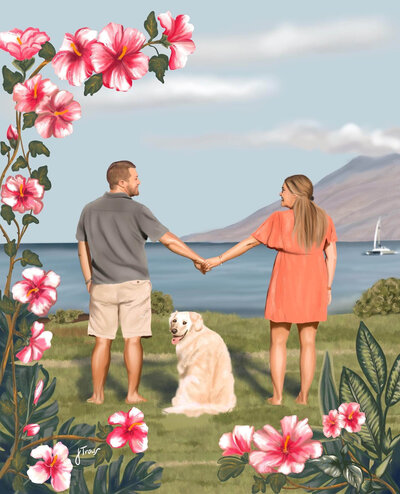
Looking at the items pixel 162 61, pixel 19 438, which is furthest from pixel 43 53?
pixel 19 438

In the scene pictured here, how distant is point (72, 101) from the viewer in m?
4.21

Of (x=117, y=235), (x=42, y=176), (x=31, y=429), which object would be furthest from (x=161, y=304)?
(x=42, y=176)

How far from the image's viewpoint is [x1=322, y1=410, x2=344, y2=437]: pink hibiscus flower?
4.36 metres

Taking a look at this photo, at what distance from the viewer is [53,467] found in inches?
166

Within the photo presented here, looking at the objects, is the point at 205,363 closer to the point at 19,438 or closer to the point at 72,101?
the point at 19,438

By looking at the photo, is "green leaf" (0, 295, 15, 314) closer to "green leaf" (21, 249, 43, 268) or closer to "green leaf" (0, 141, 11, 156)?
"green leaf" (21, 249, 43, 268)

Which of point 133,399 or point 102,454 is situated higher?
point 102,454

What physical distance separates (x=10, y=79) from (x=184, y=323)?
3130 mm

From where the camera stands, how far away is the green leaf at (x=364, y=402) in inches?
178

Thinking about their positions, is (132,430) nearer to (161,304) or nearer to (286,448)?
(286,448)

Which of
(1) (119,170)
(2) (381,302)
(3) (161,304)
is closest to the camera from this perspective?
(1) (119,170)

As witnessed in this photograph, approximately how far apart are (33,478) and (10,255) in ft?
4.16

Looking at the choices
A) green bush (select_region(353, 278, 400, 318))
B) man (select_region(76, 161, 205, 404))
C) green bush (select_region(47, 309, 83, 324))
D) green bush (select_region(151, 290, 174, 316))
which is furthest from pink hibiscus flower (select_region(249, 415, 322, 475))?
green bush (select_region(47, 309, 83, 324))

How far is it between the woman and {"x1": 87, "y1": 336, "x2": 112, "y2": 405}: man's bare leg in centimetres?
130
